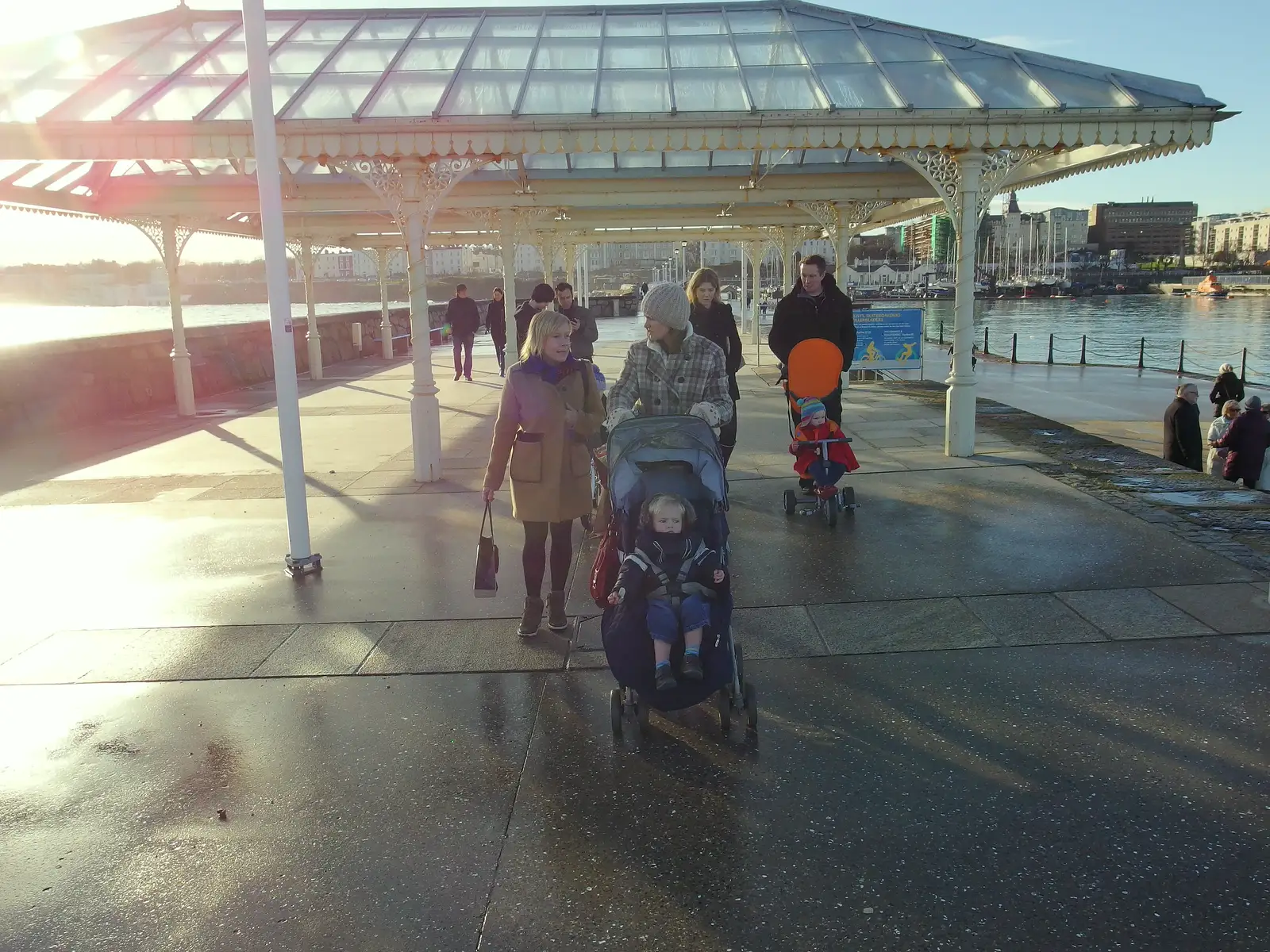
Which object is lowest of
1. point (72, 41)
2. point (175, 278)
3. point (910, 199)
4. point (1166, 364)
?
point (1166, 364)

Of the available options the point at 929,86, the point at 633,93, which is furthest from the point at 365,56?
the point at 929,86

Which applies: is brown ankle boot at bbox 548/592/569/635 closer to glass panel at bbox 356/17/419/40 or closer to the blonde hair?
the blonde hair

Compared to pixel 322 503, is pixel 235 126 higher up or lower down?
higher up

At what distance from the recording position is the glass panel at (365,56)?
9.60 meters

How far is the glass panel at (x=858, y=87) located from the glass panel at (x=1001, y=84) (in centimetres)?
83

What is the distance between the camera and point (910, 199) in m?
15.0

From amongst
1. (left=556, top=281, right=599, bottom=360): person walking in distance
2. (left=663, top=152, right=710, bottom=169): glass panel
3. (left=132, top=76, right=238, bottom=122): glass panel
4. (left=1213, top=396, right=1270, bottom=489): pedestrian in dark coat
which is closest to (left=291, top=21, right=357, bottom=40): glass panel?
(left=132, top=76, right=238, bottom=122): glass panel

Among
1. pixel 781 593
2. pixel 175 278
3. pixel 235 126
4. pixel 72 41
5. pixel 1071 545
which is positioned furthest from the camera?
Result: pixel 175 278

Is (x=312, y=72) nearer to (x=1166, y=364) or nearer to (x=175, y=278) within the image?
(x=175, y=278)

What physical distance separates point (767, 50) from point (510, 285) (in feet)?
22.9

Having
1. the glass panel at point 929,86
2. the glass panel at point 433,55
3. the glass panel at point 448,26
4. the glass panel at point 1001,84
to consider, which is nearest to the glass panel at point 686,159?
the glass panel at point 448,26

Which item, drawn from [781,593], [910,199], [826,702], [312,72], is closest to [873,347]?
Answer: [910,199]

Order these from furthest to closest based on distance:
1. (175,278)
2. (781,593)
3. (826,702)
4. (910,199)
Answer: (910,199)
(175,278)
(781,593)
(826,702)

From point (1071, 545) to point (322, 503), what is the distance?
6.12 metres
